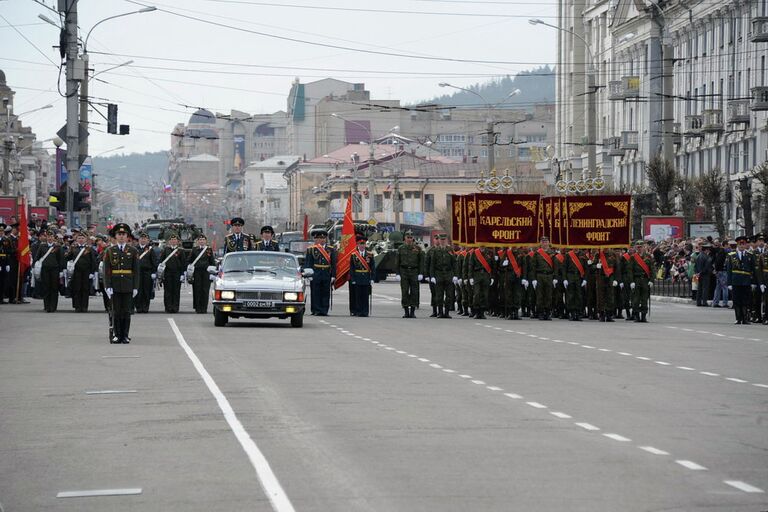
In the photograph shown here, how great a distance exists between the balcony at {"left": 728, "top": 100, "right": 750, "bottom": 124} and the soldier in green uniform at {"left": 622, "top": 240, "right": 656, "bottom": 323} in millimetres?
32053

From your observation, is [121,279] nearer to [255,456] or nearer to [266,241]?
[266,241]

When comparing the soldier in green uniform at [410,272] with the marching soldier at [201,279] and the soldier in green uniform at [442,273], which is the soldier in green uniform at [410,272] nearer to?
the soldier in green uniform at [442,273]

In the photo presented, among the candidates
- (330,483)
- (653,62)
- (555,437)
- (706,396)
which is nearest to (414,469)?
(330,483)

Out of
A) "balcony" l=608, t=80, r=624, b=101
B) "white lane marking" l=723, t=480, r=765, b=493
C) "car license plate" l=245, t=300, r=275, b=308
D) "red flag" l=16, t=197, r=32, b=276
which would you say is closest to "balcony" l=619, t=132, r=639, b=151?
"balcony" l=608, t=80, r=624, b=101

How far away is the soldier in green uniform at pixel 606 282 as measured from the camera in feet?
110

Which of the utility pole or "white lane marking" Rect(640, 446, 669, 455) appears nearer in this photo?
"white lane marking" Rect(640, 446, 669, 455)

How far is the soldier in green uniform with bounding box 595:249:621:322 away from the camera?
110 feet

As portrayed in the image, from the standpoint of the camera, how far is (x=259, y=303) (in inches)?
1106

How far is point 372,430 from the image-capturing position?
40.9 ft

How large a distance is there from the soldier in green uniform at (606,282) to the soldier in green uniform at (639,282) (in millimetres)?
281

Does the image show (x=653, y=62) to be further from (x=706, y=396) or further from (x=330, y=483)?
(x=330, y=483)

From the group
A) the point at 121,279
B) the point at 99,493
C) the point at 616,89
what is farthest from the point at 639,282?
the point at 616,89

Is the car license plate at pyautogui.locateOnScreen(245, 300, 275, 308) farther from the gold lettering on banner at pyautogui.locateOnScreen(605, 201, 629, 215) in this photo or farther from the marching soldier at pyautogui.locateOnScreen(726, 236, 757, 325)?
the gold lettering on banner at pyautogui.locateOnScreen(605, 201, 629, 215)

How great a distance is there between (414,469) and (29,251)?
88.7 ft
